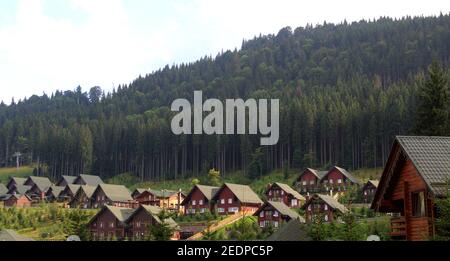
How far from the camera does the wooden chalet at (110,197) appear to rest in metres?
110

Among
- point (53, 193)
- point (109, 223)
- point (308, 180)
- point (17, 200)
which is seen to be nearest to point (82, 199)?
point (53, 193)

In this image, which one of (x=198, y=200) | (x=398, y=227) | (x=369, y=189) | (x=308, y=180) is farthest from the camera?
(x=308, y=180)

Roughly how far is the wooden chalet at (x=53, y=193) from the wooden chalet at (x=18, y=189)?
18.3ft

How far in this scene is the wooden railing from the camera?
27.1m

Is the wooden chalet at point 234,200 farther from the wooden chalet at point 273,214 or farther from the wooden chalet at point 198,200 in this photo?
the wooden chalet at point 273,214

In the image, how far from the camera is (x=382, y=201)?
91.7 ft

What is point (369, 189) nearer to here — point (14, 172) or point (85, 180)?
point (85, 180)

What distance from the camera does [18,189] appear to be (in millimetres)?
128000

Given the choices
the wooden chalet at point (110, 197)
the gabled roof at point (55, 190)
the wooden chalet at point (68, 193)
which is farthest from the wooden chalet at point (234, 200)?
the gabled roof at point (55, 190)

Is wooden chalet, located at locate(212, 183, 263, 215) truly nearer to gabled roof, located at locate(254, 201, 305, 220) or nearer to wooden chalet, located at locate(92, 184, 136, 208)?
gabled roof, located at locate(254, 201, 305, 220)

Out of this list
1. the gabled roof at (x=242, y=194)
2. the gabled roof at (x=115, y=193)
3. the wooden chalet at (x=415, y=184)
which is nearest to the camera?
the wooden chalet at (x=415, y=184)

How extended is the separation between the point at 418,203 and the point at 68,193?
10298cm
